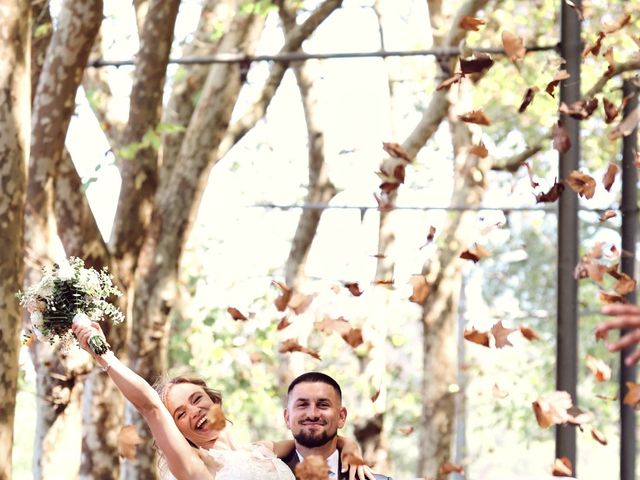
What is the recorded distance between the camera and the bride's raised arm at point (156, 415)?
557 cm

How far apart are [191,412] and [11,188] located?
1.93 metres

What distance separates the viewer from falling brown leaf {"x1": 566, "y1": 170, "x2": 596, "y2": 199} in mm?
8461

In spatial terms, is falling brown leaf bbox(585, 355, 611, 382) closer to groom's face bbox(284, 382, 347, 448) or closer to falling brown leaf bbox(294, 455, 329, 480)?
groom's face bbox(284, 382, 347, 448)

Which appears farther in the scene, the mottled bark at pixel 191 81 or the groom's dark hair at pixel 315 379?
the mottled bark at pixel 191 81

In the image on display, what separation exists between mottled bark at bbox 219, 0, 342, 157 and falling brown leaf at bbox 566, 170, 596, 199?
5.60 metres

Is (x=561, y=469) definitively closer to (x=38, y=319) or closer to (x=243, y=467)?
(x=243, y=467)

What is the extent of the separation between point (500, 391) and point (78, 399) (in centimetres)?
326

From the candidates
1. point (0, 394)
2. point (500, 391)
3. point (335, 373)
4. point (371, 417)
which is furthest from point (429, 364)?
point (0, 394)

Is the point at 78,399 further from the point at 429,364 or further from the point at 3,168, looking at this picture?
the point at 429,364

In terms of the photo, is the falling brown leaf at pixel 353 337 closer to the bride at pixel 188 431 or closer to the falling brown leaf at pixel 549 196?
the falling brown leaf at pixel 549 196

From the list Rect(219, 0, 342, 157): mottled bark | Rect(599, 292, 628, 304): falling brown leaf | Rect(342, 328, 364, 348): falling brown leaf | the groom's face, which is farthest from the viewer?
Rect(219, 0, 342, 157): mottled bark

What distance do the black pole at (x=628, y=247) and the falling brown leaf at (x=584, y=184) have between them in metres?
1.56

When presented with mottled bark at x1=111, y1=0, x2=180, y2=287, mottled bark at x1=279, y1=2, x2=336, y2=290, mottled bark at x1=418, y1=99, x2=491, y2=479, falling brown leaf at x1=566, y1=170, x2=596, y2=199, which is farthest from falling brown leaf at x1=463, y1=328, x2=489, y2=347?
mottled bark at x1=279, y1=2, x2=336, y2=290

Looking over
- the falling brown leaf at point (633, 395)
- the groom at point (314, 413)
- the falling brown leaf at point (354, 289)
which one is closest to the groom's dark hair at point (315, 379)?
the groom at point (314, 413)
